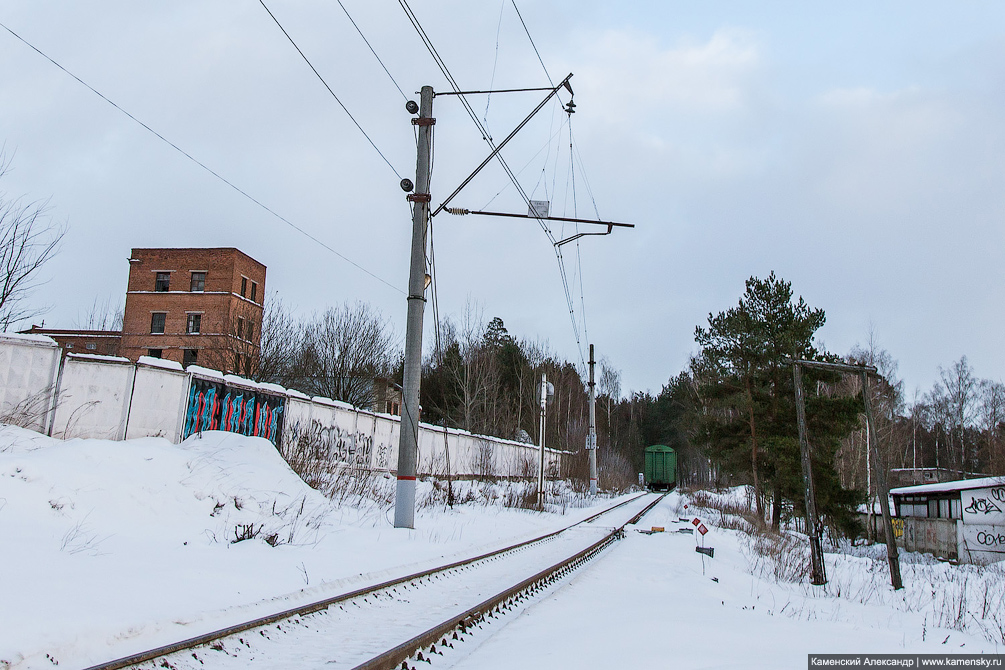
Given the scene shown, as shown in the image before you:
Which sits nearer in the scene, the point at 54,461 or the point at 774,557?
the point at 54,461

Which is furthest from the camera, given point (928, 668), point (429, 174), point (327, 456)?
point (327, 456)

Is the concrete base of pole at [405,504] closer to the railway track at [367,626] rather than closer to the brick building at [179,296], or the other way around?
the railway track at [367,626]

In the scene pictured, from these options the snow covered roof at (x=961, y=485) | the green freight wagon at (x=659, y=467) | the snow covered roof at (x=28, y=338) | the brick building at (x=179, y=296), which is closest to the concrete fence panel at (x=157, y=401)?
the snow covered roof at (x=28, y=338)

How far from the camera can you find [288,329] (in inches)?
1298

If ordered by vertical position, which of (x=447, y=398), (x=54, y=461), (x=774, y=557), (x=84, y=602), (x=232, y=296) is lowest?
(x=774, y=557)

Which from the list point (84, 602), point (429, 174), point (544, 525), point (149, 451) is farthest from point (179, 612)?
point (544, 525)

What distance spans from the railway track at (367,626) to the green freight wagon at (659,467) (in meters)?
61.1

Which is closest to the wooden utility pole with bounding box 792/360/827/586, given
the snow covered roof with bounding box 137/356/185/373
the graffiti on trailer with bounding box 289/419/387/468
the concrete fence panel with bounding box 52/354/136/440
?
the graffiti on trailer with bounding box 289/419/387/468

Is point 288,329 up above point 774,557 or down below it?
above

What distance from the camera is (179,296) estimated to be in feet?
161

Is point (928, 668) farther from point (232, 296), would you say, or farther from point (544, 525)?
point (232, 296)

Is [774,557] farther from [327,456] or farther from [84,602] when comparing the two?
[84,602]

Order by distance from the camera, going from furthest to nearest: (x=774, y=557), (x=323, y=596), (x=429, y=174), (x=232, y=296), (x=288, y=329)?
(x=232, y=296), (x=288, y=329), (x=774, y=557), (x=429, y=174), (x=323, y=596)

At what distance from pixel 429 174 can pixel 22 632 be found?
12.3m
